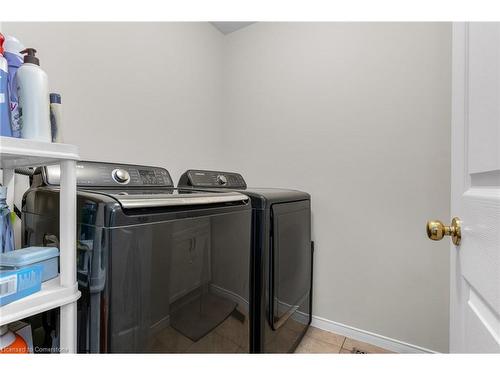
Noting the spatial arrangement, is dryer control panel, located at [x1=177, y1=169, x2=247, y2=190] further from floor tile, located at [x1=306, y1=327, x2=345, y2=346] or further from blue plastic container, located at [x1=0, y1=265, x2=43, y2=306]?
floor tile, located at [x1=306, y1=327, x2=345, y2=346]

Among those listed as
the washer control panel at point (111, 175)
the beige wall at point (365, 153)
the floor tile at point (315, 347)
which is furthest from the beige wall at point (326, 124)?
the washer control panel at point (111, 175)

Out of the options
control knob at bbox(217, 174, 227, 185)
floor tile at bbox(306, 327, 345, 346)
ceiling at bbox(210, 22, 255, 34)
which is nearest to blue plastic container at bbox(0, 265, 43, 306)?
control knob at bbox(217, 174, 227, 185)

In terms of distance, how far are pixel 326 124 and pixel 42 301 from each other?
185cm

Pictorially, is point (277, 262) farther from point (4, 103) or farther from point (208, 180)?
point (4, 103)

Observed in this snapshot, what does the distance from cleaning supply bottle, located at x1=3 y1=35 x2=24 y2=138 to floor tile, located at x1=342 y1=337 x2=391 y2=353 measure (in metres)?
2.07

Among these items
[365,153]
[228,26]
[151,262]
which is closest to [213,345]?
[151,262]

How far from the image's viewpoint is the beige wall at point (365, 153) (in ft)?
4.99

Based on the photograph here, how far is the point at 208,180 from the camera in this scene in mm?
1688

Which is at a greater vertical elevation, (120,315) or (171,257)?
(171,257)

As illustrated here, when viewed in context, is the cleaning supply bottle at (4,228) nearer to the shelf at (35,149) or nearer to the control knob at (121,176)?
the shelf at (35,149)
